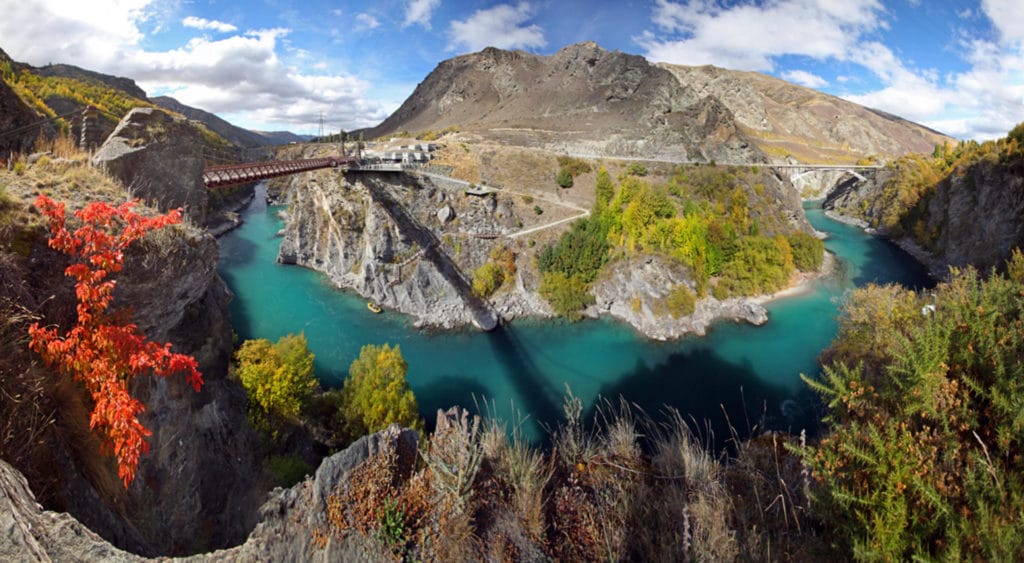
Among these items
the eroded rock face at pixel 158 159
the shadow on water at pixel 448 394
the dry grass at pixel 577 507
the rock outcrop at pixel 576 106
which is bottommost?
the shadow on water at pixel 448 394

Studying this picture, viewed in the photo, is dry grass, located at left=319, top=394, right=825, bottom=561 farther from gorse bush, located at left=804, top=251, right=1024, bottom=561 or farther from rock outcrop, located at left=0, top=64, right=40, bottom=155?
rock outcrop, located at left=0, top=64, right=40, bottom=155

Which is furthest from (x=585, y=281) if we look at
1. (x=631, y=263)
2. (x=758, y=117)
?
(x=758, y=117)

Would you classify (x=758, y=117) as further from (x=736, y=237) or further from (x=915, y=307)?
(x=915, y=307)

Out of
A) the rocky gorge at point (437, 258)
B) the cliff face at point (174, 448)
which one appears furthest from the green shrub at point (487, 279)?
the cliff face at point (174, 448)

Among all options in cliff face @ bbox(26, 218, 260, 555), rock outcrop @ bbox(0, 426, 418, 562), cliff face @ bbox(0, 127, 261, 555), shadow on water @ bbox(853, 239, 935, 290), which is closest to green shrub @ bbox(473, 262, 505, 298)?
cliff face @ bbox(0, 127, 261, 555)

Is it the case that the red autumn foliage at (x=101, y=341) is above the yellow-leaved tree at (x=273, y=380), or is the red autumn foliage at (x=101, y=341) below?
above

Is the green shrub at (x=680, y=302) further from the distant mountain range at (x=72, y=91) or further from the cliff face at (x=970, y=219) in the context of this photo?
the distant mountain range at (x=72, y=91)

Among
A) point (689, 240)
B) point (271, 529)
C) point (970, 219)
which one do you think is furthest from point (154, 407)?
point (970, 219)
